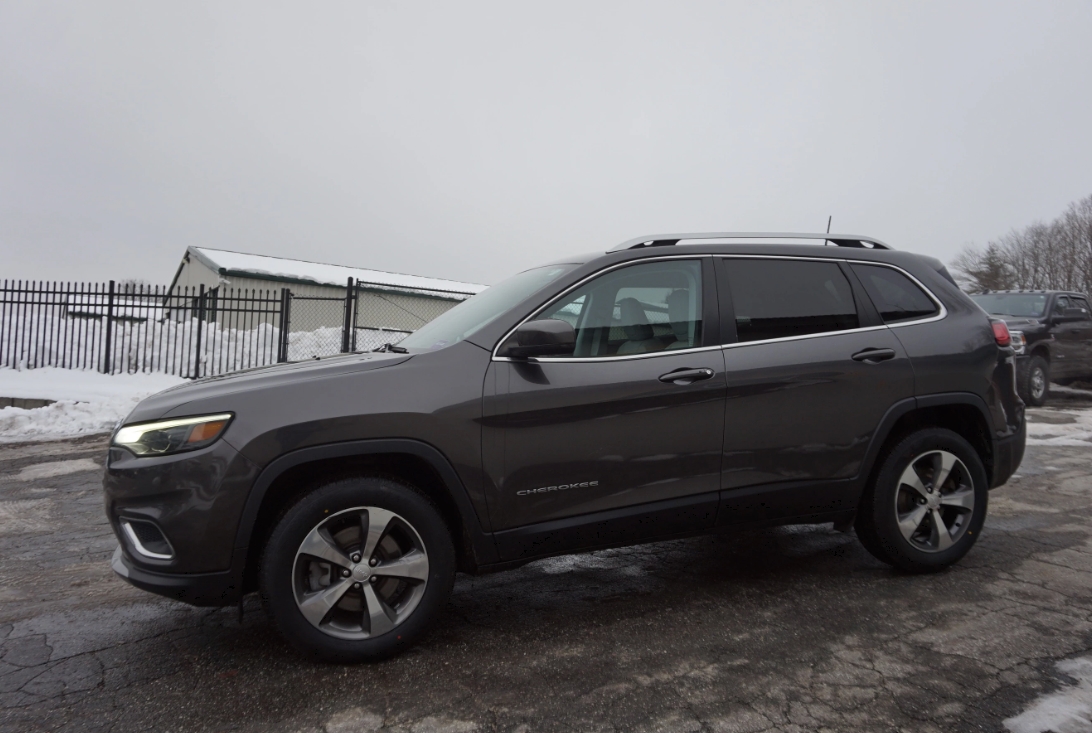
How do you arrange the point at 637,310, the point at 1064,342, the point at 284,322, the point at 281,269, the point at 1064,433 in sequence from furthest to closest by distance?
the point at 281,269
the point at 284,322
the point at 1064,342
the point at 1064,433
the point at 637,310

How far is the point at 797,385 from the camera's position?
3646mm

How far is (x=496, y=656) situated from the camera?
3.09 meters

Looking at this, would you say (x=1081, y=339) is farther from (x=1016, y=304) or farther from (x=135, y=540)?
(x=135, y=540)

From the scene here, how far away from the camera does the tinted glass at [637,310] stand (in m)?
3.43

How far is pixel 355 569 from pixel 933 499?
9.83 feet

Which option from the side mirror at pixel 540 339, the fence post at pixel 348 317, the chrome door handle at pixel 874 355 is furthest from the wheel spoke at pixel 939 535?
the fence post at pixel 348 317

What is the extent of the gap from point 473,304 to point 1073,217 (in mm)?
55932

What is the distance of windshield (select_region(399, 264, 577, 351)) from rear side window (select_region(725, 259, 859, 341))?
89cm

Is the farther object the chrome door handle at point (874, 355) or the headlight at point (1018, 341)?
the headlight at point (1018, 341)

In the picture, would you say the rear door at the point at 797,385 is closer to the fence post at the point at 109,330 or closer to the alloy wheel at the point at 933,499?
the alloy wheel at the point at 933,499

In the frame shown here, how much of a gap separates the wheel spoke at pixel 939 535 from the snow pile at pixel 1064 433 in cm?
563

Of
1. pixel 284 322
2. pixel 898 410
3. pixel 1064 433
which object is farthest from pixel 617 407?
pixel 284 322

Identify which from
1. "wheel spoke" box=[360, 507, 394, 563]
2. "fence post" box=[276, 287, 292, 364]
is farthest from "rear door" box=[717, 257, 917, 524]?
"fence post" box=[276, 287, 292, 364]

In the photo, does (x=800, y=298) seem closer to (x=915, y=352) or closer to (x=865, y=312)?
(x=865, y=312)
